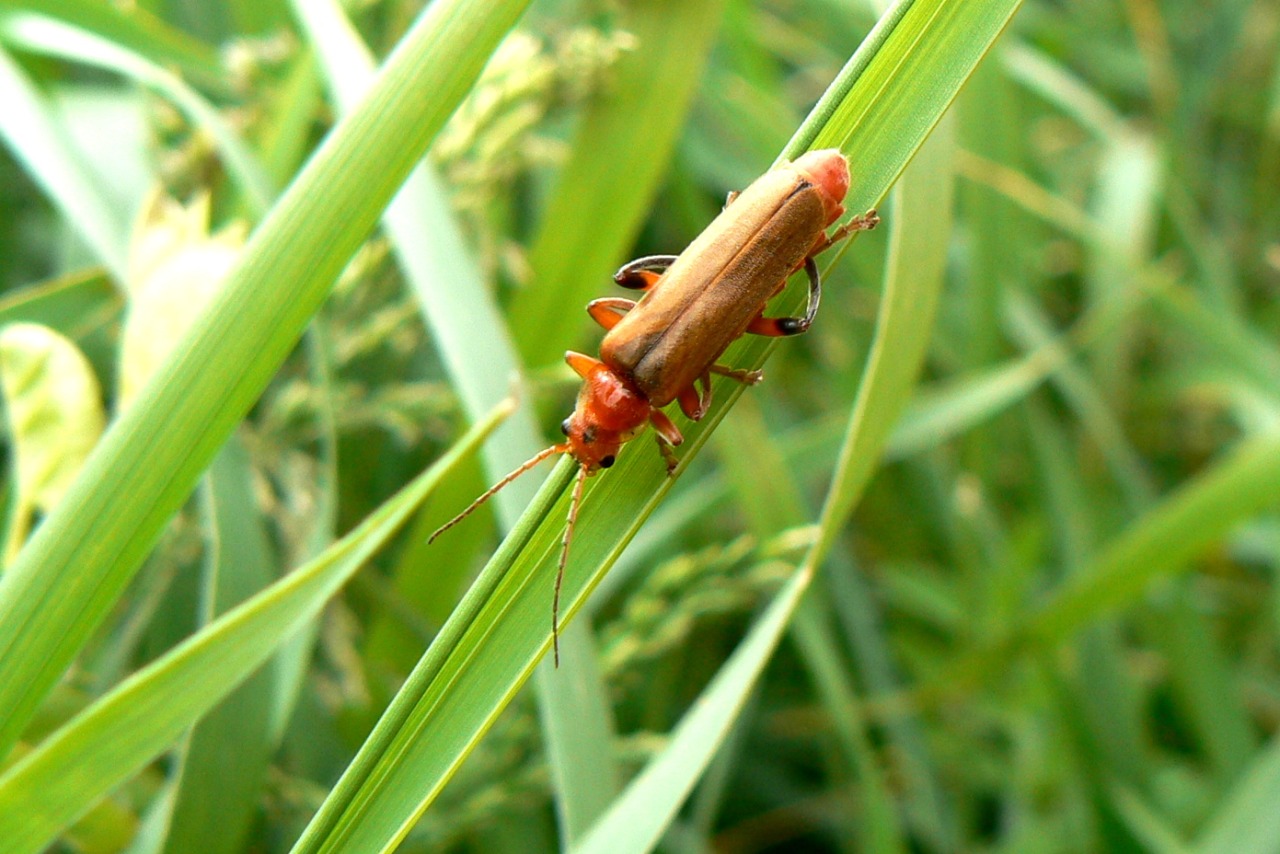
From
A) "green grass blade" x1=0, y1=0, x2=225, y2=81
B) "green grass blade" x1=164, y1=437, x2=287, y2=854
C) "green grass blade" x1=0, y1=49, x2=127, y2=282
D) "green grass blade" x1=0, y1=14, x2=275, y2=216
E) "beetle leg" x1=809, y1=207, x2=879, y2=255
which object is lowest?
"green grass blade" x1=164, y1=437, x2=287, y2=854

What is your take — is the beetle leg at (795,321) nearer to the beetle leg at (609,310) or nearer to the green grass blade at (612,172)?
the beetle leg at (609,310)

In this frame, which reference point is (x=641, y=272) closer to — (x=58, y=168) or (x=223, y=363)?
(x=223, y=363)

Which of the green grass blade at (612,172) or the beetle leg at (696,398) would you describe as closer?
the beetle leg at (696,398)

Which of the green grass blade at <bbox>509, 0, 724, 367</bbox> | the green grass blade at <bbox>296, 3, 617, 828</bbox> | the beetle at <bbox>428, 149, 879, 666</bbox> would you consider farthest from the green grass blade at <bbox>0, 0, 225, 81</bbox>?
the beetle at <bbox>428, 149, 879, 666</bbox>

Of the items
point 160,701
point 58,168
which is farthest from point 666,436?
point 58,168

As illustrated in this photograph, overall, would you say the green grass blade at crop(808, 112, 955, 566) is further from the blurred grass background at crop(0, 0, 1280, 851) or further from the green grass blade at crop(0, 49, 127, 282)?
the green grass blade at crop(0, 49, 127, 282)

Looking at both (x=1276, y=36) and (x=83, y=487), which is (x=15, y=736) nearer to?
(x=83, y=487)

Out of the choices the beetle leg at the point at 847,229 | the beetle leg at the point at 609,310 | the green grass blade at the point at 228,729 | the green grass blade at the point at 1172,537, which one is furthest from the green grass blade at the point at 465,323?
the green grass blade at the point at 1172,537
